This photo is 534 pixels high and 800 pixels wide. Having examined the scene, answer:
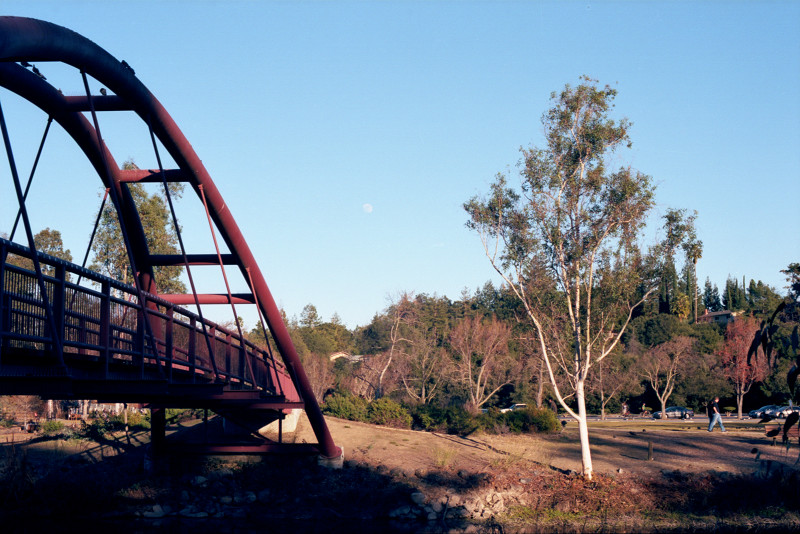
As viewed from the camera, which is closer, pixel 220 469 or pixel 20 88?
pixel 20 88

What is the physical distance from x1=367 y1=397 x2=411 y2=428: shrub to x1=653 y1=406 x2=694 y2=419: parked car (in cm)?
2375

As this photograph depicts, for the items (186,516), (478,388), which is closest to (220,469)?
(186,516)

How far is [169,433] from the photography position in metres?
27.5

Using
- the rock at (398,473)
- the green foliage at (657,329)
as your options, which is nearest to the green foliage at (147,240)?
the rock at (398,473)

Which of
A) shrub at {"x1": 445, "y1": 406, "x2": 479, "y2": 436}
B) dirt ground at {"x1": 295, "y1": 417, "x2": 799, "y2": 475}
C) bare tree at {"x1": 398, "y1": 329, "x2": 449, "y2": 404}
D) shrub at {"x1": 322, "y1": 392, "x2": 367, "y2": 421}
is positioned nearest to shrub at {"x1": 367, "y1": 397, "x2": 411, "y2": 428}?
shrub at {"x1": 322, "y1": 392, "x2": 367, "y2": 421}

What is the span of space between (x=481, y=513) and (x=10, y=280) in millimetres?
14987

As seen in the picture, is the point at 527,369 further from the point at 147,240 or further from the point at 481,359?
the point at 147,240

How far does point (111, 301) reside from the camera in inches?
418

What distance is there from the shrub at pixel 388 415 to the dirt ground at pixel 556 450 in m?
0.66

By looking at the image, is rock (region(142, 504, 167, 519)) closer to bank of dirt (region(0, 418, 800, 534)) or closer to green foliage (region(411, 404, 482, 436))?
bank of dirt (region(0, 418, 800, 534))

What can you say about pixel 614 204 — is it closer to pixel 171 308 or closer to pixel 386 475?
pixel 386 475

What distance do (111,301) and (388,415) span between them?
19.7m

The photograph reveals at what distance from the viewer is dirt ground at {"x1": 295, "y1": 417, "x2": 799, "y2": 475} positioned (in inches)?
902

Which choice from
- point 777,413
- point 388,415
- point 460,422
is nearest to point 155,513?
point 388,415
